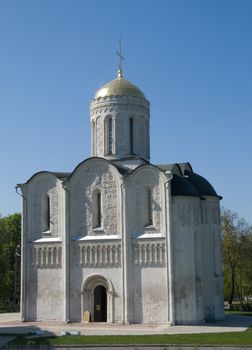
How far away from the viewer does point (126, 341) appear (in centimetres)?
1884

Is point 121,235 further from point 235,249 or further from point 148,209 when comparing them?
point 235,249

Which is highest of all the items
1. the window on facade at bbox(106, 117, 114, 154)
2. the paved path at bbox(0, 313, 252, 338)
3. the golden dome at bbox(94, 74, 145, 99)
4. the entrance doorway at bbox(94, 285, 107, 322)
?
the golden dome at bbox(94, 74, 145, 99)

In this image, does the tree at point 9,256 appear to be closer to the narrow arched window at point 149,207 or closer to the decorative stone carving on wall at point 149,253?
the decorative stone carving on wall at point 149,253

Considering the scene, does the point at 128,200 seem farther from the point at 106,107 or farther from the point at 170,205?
the point at 106,107

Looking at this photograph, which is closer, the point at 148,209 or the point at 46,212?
the point at 148,209

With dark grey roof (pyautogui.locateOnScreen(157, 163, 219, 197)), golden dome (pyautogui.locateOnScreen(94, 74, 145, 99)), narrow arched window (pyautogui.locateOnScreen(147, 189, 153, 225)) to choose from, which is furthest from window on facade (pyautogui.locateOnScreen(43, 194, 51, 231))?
golden dome (pyautogui.locateOnScreen(94, 74, 145, 99))

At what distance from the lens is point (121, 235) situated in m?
26.2

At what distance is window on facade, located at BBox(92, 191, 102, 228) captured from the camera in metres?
27.2

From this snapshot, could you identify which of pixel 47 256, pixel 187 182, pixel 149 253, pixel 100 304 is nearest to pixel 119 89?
pixel 187 182

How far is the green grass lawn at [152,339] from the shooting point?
18328 millimetres

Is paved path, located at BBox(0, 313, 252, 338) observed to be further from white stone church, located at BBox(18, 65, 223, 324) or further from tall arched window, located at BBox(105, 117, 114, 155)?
tall arched window, located at BBox(105, 117, 114, 155)

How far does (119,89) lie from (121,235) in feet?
28.8

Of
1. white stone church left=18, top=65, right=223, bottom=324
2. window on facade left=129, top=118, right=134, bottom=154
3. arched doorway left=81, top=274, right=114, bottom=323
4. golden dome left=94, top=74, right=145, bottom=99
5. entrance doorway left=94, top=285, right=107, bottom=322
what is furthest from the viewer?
golden dome left=94, top=74, right=145, bottom=99

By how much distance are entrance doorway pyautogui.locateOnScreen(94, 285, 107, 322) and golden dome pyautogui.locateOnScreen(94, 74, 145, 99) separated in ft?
36.2
